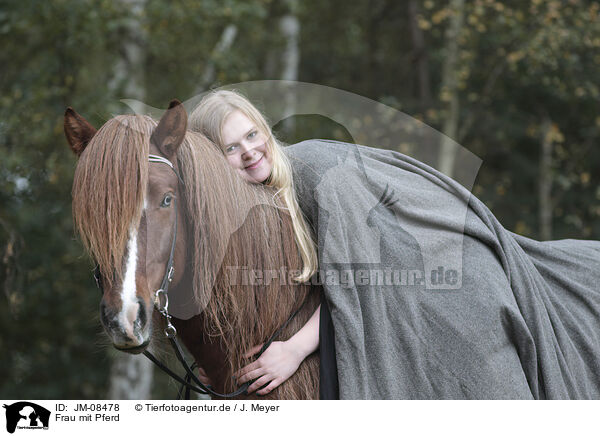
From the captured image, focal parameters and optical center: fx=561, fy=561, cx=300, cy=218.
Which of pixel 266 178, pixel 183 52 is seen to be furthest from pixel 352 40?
pixel 266 178

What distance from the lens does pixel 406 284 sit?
2.15 metres

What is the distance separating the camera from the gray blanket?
2.07 meters

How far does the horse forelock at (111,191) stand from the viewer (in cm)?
179

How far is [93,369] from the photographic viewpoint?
8.75 m

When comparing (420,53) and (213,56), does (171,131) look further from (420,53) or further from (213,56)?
(420,53)

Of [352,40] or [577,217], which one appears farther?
[352,40]

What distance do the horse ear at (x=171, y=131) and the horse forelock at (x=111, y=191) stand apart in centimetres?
4

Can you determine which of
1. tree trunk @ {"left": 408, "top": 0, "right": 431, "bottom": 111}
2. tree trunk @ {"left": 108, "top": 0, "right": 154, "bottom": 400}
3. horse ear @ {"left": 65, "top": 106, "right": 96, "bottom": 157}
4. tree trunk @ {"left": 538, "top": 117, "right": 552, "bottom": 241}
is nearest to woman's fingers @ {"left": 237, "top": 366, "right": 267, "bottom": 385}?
horse ear @ {"left": 65, "top": 106, "right": 96, "bottom": 157}

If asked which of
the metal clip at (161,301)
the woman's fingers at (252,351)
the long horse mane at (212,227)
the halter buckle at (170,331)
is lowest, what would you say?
the woman's fingers at (252,351)
